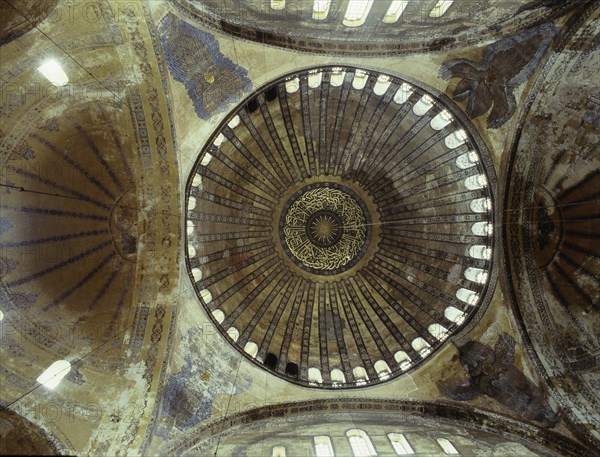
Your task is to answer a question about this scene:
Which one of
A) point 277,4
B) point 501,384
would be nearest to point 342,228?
point 501,384

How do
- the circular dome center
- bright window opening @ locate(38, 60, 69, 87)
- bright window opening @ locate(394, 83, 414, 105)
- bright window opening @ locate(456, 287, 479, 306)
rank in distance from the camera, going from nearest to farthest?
bright window opening @ locate(38, 60, 69, 87) → bright window opening @ locate(394, 83, 414, 105) → bright window opening @ locate(456, 287, 479, 306) → the circular dome center

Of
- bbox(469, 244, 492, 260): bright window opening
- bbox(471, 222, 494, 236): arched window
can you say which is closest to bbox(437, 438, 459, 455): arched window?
bbox(469, 244, 492, 260): bright window opening

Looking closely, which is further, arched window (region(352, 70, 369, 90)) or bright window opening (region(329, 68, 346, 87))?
bright window opening (region(329, 68, 346, 87))

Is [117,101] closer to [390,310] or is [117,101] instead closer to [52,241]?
[52,241]

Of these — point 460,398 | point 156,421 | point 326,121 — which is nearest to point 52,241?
point 156,421

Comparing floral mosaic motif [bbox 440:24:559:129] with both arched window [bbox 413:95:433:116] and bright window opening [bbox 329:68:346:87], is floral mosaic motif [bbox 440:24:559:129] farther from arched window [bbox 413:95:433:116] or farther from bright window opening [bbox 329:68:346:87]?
bright window opening [bbox 329:68:346:87]

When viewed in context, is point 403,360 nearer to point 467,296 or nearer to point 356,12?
point 467,296
